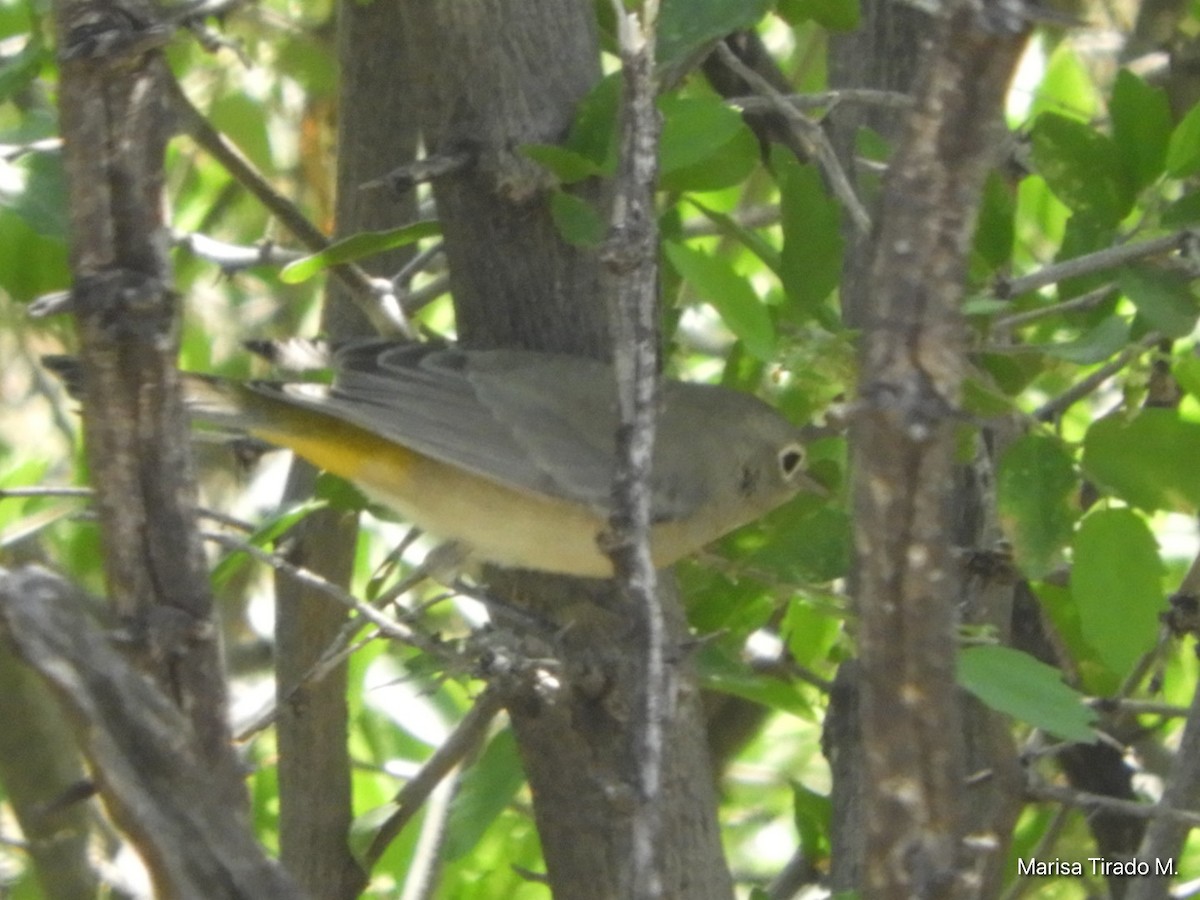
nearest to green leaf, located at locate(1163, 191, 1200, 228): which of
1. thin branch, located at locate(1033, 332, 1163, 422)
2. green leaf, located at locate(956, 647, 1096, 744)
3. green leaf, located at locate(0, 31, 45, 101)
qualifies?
thin branch, located at locate(1033, 332, 1163, 422)

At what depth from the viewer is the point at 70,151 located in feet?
4.96

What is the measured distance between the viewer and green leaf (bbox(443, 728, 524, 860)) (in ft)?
8.20

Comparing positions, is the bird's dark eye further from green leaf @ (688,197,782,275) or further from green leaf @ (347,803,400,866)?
green leaf @ (347,803,400,866)

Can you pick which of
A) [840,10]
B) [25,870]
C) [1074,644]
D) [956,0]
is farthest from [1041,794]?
[25,870]

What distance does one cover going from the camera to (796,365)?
2.11 meters

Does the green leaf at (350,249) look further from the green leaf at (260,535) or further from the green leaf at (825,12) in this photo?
the green leaf at (825,12)

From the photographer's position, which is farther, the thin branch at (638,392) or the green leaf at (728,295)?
the green leaf at (728,295)

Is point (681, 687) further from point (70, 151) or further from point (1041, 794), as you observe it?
point (70, 151)

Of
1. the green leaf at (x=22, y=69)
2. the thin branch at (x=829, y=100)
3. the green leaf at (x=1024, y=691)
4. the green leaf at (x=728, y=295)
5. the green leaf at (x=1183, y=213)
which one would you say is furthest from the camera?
the green leaf at (x=22, y=69)

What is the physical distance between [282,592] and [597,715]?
3.09 ft

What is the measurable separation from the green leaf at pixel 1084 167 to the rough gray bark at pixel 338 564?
1.14 m

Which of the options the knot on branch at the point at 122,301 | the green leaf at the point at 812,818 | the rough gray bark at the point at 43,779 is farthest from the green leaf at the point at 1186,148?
the rough gray bark at the point at 43,779

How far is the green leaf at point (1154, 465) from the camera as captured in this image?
213 centimetres

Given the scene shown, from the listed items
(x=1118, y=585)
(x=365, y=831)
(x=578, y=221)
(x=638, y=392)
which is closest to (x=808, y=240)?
(x=578, y=221)
